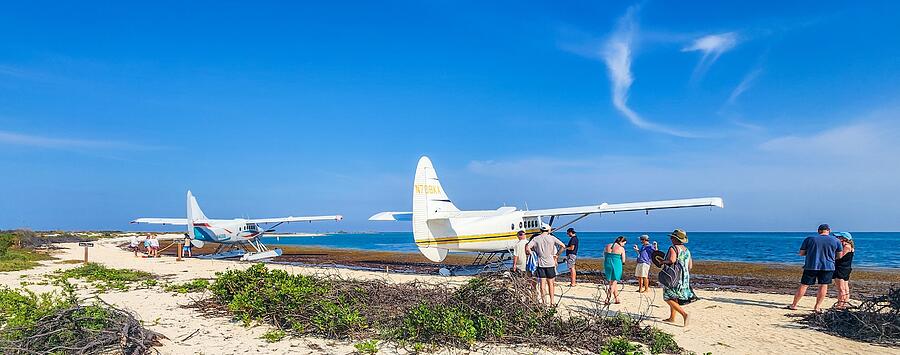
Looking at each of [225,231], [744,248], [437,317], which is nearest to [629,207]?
[437,317]

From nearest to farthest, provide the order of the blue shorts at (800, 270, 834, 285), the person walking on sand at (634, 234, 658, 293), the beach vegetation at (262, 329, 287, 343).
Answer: the beach vegetation at (262, 329, 287, 343) < the blue shorts at (800, 270, 834, 285) < the person walking on sand at (634, 234, 658, 293)

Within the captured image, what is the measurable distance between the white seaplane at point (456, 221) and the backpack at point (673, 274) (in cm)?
819

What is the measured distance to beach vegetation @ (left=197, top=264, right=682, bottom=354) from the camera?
6.32m

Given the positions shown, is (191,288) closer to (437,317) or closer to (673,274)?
(437,317)

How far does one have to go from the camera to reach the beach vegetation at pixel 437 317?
632 cm

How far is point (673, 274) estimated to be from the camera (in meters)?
7.39

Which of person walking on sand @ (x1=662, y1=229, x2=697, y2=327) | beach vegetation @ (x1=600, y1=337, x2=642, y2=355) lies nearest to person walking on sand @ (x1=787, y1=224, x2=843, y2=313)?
person walking on sand @ (x1=662, y1=229, x2=697, y2=327)

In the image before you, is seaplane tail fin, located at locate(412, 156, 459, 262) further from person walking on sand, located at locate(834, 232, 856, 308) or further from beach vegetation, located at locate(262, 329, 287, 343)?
person walking on sand, located at locate(834, 232, 856, 308)

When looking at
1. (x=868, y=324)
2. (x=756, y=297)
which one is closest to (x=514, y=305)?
(x=868, y=324)

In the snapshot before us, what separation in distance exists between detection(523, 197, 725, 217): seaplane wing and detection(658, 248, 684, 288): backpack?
8.19m

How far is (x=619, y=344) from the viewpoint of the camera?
6.07m

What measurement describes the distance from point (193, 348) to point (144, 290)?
596cm

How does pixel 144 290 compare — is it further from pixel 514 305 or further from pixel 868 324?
pixel 868 324

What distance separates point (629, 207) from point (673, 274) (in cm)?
900
